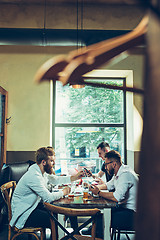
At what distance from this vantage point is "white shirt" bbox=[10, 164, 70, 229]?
2.83 metres

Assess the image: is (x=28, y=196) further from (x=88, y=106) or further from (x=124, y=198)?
(x=88, y=106)

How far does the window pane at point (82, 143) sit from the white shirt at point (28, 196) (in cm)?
251

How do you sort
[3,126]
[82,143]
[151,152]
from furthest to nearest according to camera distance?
[82,143] → [3,126] → [151,152]

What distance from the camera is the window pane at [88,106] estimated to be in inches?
222

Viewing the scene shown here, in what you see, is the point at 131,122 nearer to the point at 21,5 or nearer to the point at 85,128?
the point at 85,128

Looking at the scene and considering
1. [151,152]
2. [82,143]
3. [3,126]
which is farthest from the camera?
[82,143]

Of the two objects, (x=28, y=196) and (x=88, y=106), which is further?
(x=88, y=106)

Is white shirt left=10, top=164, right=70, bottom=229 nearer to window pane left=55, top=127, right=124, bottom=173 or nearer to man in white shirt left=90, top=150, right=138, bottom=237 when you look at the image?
man in white shirt left=90, top=150, right=138, bottom=237

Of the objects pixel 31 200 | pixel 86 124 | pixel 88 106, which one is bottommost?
pixel 31 200

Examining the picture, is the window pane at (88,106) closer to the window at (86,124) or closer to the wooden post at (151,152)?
the window at (86,124)

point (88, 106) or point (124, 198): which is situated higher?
point (88, 106)

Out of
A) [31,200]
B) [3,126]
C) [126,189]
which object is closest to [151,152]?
[126,189]

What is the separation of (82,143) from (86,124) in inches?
17.5

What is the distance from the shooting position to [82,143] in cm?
559
